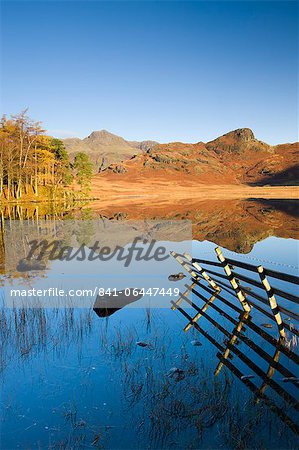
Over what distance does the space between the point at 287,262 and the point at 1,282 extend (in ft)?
38.3

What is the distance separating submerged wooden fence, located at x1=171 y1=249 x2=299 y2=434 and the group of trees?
4354 centimetres

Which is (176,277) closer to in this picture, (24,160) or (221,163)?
(24,160)

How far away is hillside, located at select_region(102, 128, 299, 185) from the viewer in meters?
134

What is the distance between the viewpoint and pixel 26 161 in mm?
52875

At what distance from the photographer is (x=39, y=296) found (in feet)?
33.6

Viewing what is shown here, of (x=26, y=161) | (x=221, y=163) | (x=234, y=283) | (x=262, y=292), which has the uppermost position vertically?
(x=221, y=163)

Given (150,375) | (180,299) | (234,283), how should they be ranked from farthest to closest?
(180,299), (234,283), (150,375)

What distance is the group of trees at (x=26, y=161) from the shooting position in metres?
48.6

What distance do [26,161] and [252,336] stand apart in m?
51.7

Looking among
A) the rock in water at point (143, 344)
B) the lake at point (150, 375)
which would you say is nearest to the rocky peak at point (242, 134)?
the lake at point (150, 375)

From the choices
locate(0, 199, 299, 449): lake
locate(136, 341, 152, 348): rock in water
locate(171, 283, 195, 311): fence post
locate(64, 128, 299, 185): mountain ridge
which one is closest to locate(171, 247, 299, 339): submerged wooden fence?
locate(0, 199, 299, 449): lake

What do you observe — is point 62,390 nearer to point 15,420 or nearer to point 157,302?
point 15,420

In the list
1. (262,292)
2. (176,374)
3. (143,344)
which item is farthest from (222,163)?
(176,374)

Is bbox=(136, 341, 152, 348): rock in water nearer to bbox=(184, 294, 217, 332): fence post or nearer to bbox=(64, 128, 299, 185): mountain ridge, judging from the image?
bbox=(184, 294, 217, 332): fence post
